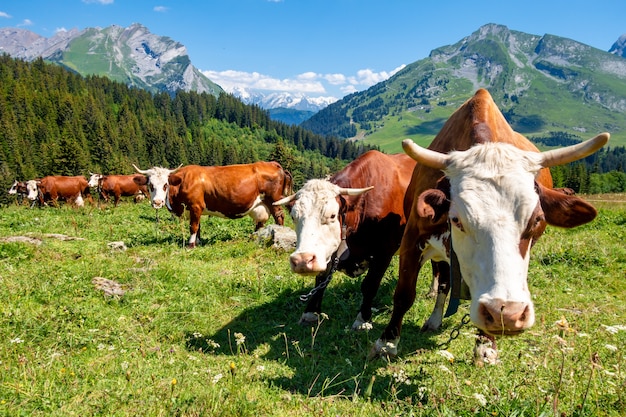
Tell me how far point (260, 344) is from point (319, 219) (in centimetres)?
200

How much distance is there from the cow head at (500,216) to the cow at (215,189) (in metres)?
10.5

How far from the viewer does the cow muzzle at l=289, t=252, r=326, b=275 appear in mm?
4879

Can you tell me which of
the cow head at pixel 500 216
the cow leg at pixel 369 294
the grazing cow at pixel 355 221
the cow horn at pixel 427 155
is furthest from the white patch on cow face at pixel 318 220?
the cow head at pixel 500 216

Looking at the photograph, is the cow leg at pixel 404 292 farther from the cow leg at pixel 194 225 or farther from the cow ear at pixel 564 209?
the cow leg at pixel 194 225

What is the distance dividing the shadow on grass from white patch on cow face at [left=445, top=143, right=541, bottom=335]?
4.15 ft

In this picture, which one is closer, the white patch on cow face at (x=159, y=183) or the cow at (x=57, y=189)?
the white patch on cow face at (x=159, y=183)

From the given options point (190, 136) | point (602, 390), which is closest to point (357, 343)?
point (602, 390)

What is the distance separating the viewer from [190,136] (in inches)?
6432

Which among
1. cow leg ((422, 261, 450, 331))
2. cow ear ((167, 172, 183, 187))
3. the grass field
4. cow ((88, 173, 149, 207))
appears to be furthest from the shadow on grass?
cow ((88, 173, 149, 207))

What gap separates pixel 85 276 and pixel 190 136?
16675cm

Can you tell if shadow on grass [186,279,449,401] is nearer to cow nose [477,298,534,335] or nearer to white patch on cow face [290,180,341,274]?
white patch on cow face [290,180,341,274]

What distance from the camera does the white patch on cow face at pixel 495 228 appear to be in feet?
9.46

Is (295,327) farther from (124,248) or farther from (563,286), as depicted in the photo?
(124,248)

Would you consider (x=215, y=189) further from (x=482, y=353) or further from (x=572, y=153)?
(x=572, y=153)
